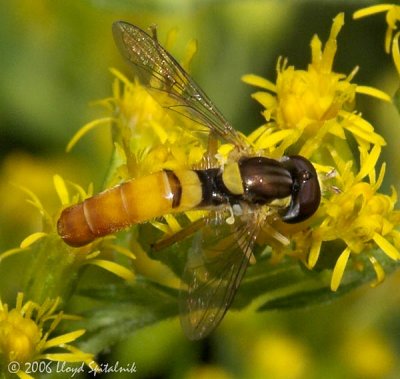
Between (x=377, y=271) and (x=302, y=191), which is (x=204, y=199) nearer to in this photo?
(x=302, y=191)

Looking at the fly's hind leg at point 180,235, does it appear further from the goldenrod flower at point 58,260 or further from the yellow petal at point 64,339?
the yellow petal at point 64,339

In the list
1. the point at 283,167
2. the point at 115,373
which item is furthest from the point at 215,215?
the point at 115,373

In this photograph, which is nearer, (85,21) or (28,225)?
(28,225)

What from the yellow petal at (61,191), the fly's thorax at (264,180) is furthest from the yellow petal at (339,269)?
the yellow petal at (61,191)

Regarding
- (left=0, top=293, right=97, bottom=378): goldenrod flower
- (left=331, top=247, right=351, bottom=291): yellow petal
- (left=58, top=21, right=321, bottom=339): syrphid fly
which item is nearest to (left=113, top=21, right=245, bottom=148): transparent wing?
(left=58, top=21, right=321, bottom=339): syrphid fly

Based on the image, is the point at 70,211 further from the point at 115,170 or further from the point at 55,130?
the point at 55,130

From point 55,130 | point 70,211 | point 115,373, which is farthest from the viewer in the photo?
point 55,130
